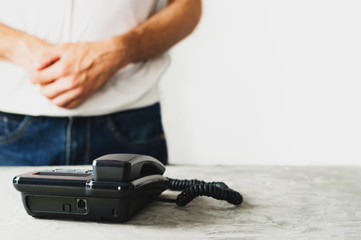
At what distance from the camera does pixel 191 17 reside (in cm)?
145

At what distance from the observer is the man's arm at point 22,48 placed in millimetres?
1198

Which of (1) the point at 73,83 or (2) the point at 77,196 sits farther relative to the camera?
(1) the point at 73,83

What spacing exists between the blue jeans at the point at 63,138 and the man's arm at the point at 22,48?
0.14 metres

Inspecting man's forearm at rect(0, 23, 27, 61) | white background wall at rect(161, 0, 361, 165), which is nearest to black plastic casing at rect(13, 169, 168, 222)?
man's forearm at rect(0, 23, 27, 61)

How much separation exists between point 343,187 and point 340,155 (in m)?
1.94

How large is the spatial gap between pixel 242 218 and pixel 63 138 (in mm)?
689

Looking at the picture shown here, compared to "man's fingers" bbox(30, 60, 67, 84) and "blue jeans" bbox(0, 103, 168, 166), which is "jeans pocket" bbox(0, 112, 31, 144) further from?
"man's fingers" bbox(30, 60, 67, 84)

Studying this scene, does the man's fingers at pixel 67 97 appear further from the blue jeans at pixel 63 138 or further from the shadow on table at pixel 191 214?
the shadow on table at pixel 191 214

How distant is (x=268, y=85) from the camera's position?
272cm

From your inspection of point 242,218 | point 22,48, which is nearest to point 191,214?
point 242,218

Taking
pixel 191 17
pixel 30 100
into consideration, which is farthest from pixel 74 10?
pixel 191 17

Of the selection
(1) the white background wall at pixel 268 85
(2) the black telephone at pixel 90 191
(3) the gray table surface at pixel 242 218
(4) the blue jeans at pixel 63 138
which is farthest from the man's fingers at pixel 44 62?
(1) the white background wall at pixel 268 85

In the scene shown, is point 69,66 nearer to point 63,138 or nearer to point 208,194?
point 63,138

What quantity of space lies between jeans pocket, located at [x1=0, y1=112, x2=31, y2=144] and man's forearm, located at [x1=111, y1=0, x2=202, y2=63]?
31 centimetres
